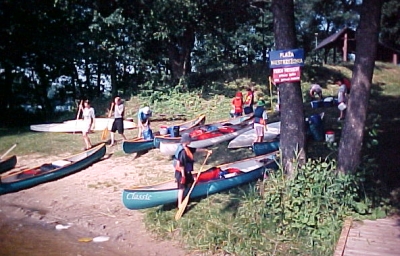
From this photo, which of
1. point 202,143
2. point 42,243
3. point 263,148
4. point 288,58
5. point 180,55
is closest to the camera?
point 288,58

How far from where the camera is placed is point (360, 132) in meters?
7.56

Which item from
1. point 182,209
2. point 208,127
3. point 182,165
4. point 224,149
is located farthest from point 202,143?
point 182,209

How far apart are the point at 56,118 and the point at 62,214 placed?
52.0ft

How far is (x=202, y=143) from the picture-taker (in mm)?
13500

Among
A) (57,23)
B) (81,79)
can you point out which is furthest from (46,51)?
(81,79)

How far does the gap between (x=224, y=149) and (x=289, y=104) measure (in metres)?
5.21

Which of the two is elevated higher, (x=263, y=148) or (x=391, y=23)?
(x=391, y=23)

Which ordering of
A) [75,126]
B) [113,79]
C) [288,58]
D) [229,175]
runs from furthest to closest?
[113,79], [75,126], [229,175], [288,58]

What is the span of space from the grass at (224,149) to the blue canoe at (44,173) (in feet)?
3.74

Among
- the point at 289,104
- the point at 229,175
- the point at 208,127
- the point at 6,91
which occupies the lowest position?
the point at 229,175

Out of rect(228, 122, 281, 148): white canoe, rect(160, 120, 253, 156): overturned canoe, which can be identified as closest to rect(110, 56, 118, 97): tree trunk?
rect(160, 120, 253, 156): overturned canoe

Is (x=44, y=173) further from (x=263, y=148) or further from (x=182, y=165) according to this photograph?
(x=263, y=148)

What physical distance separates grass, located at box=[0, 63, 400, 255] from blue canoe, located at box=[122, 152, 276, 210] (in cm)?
18

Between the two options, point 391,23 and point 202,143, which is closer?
point 202,143
